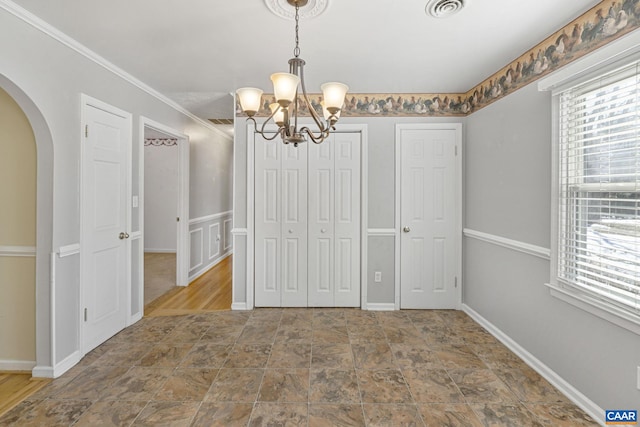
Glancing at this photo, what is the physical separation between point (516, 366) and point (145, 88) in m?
4.25

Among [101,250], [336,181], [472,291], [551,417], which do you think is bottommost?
[551,417]

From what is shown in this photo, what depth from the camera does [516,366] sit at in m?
2.37

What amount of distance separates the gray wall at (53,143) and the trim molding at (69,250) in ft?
0.09

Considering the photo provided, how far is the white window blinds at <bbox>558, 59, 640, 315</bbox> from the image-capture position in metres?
1.64

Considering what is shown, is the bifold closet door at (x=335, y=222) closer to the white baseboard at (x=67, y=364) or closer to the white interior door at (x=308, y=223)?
the white interior door at (x=308, y=223)

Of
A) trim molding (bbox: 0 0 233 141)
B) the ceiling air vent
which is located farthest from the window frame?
trim molding (bbox: 0 0 233 141)

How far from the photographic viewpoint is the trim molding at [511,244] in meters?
2.28

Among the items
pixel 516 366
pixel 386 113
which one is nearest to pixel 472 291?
pixel 516 366

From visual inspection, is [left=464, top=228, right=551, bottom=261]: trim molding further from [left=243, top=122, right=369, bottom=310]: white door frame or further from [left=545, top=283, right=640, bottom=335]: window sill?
[left=243, top=122, right=369, bottom=310]: white door frame

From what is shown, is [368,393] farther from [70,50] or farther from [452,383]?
[70,50]

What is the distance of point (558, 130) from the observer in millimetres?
2117

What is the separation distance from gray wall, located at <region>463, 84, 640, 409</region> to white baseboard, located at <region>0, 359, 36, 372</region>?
3.75 meters

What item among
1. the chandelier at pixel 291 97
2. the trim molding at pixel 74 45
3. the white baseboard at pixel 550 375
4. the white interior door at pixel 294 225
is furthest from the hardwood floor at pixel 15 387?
the white baseboard at pixel 550 375

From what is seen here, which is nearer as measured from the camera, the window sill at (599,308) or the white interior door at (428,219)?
the window sill at (599,308)
